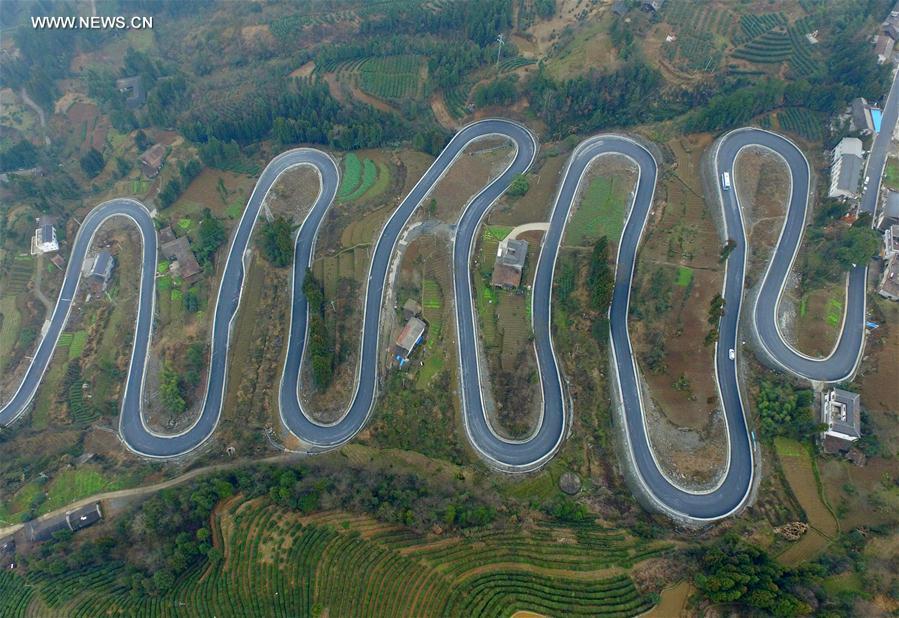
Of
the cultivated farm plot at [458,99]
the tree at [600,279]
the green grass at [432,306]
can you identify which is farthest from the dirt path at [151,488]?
the cultivated farm plot at [458,99]

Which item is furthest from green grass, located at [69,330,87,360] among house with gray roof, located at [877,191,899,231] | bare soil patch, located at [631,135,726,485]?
house with gray roof, located at [877,191,899,231]

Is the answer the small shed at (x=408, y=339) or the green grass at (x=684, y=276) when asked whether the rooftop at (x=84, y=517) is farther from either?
the green grass at (x=684, y=276)

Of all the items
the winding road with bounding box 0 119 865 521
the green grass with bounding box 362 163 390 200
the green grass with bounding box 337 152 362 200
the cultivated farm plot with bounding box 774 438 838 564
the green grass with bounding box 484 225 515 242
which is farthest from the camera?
the green grass with bounding box 337 152 362 200

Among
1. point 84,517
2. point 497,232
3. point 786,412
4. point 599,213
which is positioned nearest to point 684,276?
point 599,213

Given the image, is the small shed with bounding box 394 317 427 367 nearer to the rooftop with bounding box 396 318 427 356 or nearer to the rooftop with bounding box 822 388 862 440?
the rooftop with bounding box 396 318 427 356

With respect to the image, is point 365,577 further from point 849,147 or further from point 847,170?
point 849,147

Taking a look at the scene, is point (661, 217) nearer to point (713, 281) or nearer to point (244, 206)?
point (713, 281)

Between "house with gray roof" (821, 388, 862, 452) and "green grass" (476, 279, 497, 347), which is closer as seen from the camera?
"house with gray roof" (821, 388, 862, 452)
